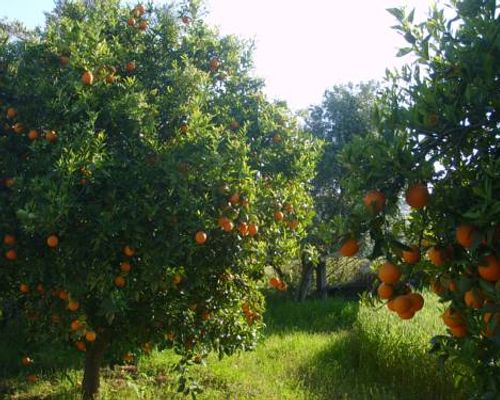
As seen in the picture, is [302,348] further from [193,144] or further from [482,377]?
[482,377]

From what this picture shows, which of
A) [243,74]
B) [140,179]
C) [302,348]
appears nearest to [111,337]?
[140,179]

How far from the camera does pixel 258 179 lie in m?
4.66

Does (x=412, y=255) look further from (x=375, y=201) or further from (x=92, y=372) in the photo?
(x=92, y=372)

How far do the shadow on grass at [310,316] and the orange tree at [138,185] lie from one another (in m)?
5.66

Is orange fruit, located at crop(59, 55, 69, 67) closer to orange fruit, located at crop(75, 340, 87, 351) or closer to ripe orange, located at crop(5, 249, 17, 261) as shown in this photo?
ripe orange, located at crop(5, 249, 17, 261)

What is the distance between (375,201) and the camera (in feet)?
5.95

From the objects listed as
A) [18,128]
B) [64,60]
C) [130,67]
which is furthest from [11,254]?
[130,67]

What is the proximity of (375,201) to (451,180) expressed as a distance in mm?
350

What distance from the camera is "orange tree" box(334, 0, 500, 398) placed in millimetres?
1739

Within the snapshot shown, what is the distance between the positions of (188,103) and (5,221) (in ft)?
5.63

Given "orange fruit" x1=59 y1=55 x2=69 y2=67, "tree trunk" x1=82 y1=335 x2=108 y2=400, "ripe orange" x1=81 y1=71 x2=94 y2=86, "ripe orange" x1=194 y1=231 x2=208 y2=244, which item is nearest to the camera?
"ripe orange" x1=194 y1=231 x2=208 y2=244

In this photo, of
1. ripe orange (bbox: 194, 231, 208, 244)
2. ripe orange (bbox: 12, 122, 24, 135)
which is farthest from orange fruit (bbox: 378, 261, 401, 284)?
ripe orange (bbox: 12, 122, 24, 135)

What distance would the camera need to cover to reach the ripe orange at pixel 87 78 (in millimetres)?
4156

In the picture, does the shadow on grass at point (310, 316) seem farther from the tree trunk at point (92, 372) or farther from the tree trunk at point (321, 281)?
the tree trunk at point (92, 372)
